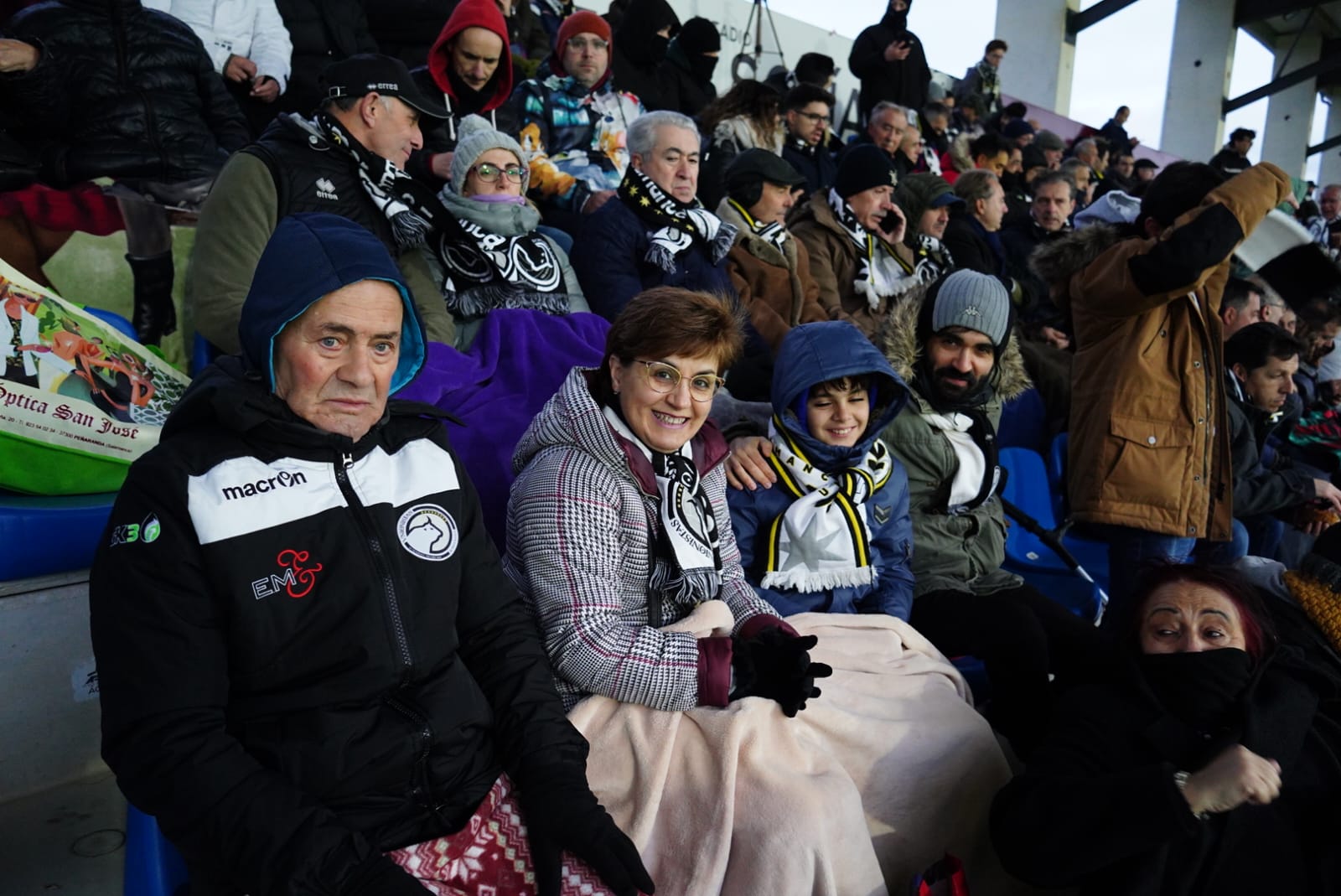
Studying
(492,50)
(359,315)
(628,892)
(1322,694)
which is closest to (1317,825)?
(1322,694)

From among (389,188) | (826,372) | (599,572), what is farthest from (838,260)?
(599,572)

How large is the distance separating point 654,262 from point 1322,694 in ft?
7.71

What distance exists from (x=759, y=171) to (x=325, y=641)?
312cm

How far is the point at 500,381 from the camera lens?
2764mm

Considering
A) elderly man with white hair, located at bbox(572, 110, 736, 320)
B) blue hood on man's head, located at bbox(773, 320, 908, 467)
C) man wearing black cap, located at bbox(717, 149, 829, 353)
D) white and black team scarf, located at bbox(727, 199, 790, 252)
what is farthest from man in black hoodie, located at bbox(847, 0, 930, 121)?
blue hood on man's head, located at bbox(773, 320, 908, 467)

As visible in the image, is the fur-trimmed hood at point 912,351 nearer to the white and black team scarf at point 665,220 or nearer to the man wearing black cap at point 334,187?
the white and black team scarf at point 665,220

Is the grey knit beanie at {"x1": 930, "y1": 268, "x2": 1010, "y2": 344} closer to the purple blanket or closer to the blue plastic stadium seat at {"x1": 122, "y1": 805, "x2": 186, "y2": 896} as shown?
the purple blanket

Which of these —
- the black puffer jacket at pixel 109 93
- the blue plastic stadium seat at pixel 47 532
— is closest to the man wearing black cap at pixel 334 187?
the blue plastic stadium seat at pixel 47 532

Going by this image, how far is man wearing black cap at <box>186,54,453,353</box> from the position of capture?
101 inches

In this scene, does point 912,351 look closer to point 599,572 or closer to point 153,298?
point 599,572

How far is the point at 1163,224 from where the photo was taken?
124 inches

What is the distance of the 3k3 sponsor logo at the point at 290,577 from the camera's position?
1.33 m

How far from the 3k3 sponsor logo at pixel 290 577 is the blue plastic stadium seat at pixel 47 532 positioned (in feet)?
3.28

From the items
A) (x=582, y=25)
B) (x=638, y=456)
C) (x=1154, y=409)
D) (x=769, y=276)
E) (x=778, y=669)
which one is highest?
(x=582, y=25)
